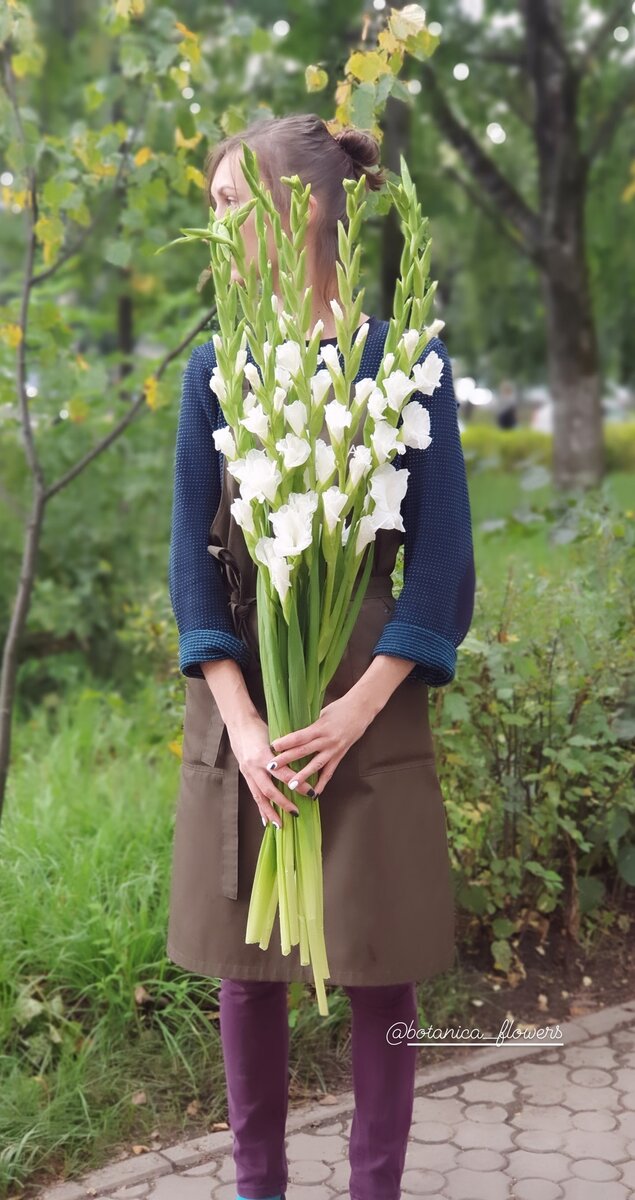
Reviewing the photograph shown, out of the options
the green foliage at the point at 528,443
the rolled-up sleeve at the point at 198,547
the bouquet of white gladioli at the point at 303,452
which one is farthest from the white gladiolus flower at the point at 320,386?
the green foliage at the point at 528,443

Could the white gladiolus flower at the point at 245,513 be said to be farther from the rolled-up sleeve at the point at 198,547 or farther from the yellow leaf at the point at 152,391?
the yellow leaf at the point at 152,391

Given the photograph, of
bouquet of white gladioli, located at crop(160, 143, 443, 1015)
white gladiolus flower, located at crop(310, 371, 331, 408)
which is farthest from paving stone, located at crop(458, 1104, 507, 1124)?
white gladiolus flower, located at crop(310, 371, 331, 408)

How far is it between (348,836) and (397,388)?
0.72m

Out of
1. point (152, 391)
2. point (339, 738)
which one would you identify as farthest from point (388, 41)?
point (339, 738)

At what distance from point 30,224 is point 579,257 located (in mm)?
9848

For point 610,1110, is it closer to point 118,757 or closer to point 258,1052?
point 258,1052

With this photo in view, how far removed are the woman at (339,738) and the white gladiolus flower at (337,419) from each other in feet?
0.69

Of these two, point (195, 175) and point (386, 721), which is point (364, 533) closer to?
point (386, 721)

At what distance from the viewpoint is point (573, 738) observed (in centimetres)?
344

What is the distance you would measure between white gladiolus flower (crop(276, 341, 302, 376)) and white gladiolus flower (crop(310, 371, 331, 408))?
1.4 inches

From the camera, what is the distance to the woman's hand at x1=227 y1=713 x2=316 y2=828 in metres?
2.01

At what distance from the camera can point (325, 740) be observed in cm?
202

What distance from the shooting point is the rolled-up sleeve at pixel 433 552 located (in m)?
2.11

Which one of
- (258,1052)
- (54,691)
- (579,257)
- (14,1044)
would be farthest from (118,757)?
(579,257)
